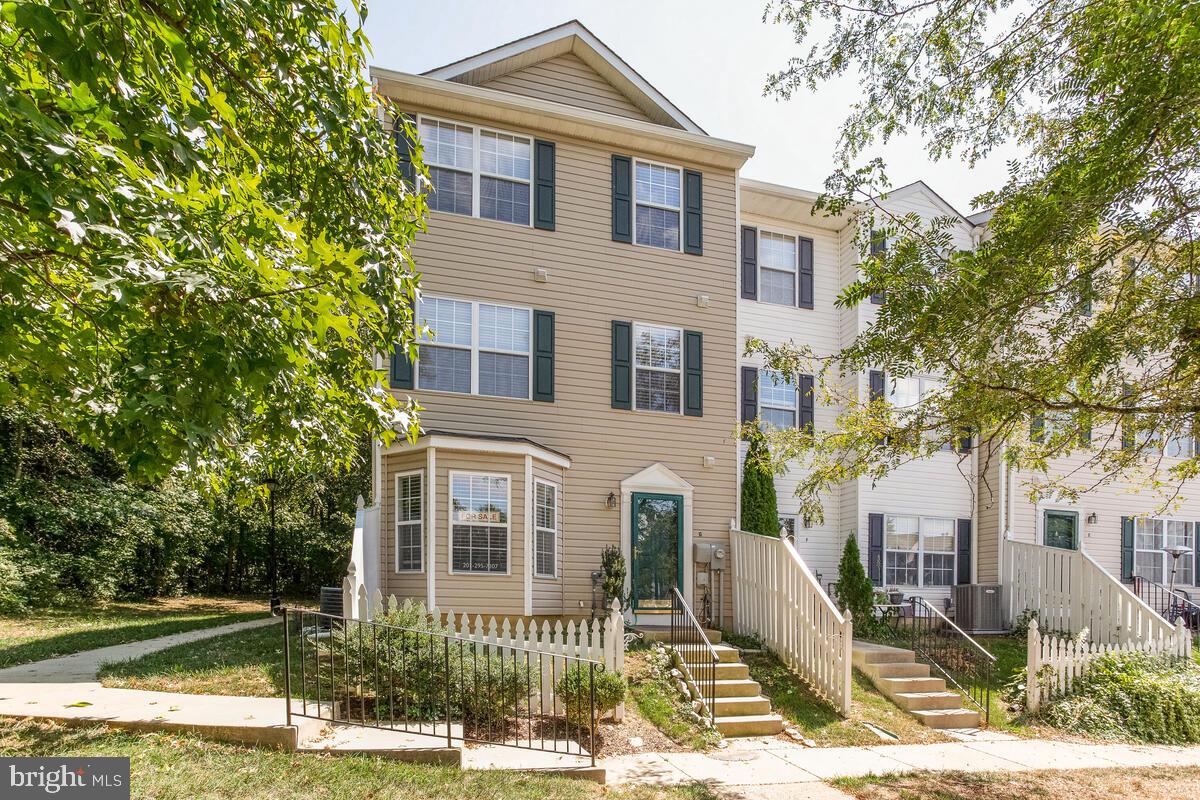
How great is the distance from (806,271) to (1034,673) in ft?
28.1

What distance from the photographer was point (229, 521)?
20016 millimetres

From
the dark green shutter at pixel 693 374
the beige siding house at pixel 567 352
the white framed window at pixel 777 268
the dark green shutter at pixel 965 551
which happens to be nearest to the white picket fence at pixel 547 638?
the beige siding house at pixel 567 352

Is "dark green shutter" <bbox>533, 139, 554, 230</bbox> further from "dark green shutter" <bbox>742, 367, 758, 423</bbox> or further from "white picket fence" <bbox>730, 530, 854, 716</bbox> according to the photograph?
"white picket fence" <bbox>730, 530, 854, 716</bbox>

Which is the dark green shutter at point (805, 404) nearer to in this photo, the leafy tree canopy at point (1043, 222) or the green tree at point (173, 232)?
the leafy tree canopy at point (1043, 222)

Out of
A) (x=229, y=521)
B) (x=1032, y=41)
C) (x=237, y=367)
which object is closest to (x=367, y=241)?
(x=237, y=367)

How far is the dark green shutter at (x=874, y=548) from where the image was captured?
15703 millimetres

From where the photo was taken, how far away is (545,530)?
12.1 metres

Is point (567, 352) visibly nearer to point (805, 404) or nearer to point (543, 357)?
point (543, 357)

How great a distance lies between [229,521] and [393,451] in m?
10.8

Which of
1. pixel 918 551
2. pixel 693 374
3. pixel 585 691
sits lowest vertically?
pixel 585 691

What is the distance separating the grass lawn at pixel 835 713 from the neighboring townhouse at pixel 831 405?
4909 mm

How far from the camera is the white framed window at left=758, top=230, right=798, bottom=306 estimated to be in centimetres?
1582

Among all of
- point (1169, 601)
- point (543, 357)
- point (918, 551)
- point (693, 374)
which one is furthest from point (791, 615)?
point (1169, 601)

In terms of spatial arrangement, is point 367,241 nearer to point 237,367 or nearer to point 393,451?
point 237,367
